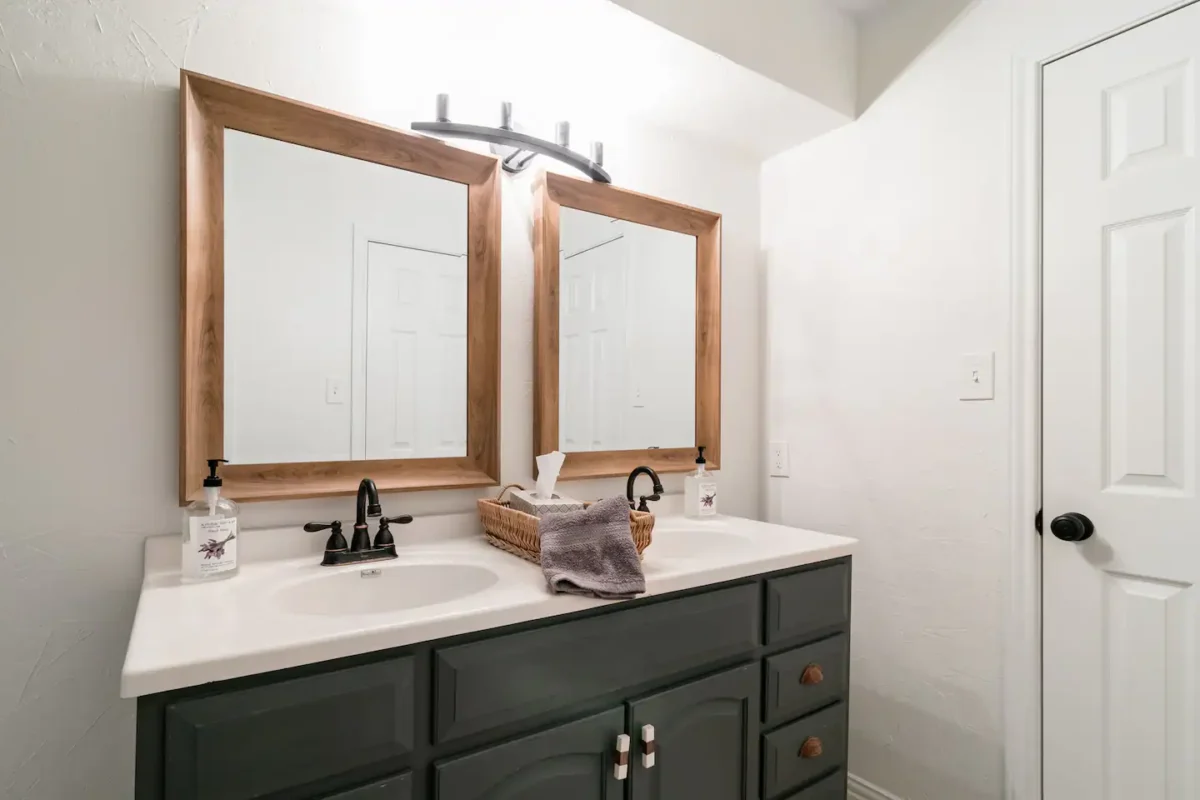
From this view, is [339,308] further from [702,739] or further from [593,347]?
[702,739]

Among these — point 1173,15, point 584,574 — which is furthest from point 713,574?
point 1173,15

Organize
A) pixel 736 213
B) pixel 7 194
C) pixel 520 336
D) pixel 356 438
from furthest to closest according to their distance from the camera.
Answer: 1. pixel 736 213
2. pixel 520 336
3. pixel 356 438
4. pixel 7 194

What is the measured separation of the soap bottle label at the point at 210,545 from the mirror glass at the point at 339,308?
0.60 feet

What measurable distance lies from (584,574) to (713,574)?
269 mm

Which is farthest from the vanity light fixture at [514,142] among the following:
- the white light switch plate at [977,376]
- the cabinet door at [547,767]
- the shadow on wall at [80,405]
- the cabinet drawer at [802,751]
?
the cabinet drawer at [802,751]

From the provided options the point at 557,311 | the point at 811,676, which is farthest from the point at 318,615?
the point at 811,676

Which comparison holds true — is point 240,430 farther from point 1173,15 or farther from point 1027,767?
point 1173,15

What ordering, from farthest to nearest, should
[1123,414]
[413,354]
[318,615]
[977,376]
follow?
A: [977,376] → [413,354] → [1123,414] → [318,615]

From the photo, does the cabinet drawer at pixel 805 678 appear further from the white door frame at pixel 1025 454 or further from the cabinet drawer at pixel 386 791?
the cabinet drawer at pixel 386 791

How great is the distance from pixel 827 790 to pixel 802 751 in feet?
0.60

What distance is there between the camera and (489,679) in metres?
0.92

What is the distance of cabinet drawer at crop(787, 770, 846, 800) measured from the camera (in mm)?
1353

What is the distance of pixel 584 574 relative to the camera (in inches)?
41.8

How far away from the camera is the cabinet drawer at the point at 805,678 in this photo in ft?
4.20
